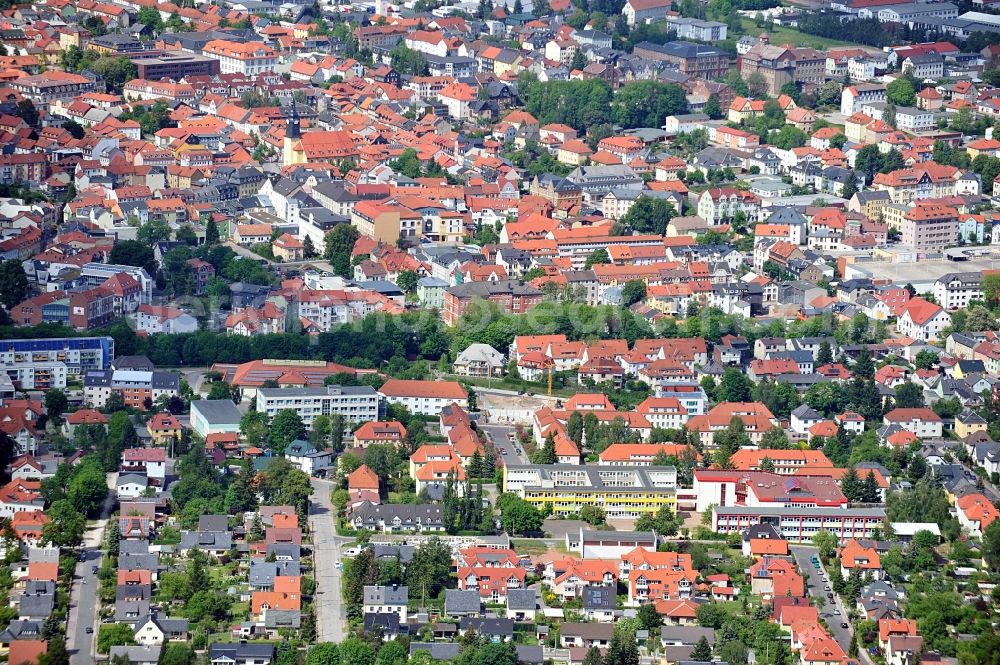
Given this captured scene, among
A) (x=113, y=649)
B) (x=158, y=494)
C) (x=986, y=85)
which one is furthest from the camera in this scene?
(x=986, y=85)

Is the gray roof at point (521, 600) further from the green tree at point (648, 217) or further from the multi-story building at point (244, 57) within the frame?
the multi-story building at point (244, 57)

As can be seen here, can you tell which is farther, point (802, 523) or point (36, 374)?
point (36, 374)

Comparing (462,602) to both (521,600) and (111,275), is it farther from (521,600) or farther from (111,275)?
(111,275)

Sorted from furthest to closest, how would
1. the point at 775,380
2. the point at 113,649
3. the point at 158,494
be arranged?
the point at 775,380, the point at 158,494, the point at 113,649

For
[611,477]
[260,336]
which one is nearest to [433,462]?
[611,477]

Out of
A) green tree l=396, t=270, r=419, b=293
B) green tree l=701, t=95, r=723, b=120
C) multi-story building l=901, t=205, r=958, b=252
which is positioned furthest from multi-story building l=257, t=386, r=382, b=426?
green tree l=701, t=95, r=723, b=120

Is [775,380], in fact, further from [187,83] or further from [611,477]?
[187,83]

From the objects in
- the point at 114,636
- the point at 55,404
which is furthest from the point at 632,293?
the point at 114,636
